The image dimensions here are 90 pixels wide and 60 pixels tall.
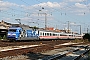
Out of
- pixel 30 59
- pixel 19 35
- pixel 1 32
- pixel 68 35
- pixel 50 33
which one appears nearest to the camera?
pixel 30 59

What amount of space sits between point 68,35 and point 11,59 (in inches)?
2332

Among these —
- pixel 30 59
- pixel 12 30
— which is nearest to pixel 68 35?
pixel 12 30

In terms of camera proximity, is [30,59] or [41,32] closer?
[30,59]

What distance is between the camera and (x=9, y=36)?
4069 cm

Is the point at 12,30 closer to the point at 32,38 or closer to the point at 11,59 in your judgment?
the point at 32,38

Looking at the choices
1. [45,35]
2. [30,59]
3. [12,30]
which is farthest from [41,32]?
[30,59]

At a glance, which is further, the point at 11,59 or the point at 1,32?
the point at 1,32

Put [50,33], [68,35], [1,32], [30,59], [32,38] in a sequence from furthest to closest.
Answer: [68,35], [1,32], [50,33], [32,38], [30,59]

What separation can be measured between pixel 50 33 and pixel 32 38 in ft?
37.2

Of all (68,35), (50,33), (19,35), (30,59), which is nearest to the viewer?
(30,59)

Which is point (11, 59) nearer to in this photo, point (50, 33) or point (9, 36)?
point (9, 36)

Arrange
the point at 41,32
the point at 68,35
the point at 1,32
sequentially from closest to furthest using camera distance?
the point at 41,32
the point at 1,32
the point at 68,35

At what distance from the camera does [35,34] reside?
4919cm

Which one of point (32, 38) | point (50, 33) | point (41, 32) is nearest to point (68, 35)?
point (50, 33)
